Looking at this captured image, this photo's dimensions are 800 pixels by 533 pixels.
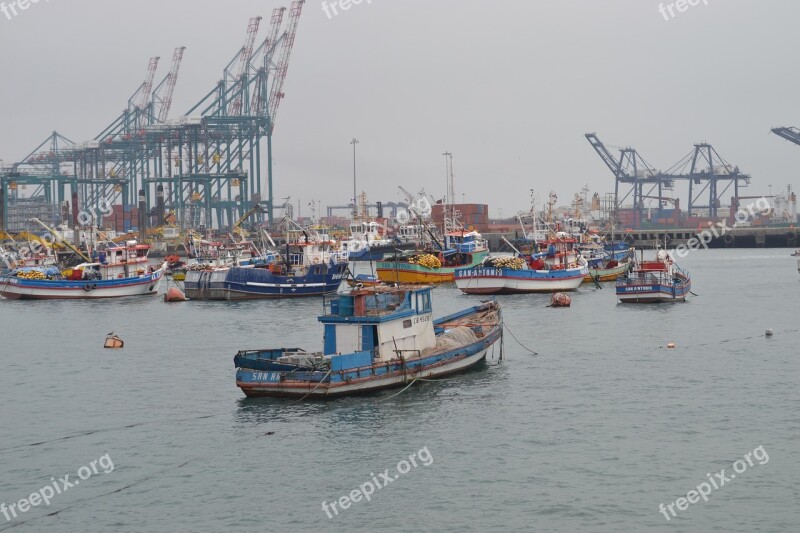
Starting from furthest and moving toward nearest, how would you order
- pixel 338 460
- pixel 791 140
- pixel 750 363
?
pixel 791 140 → pixel 750 363 → pixel 338 460

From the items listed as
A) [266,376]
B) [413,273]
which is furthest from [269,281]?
[266,376]

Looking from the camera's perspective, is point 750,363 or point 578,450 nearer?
point 578,450

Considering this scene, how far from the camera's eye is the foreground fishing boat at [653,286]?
2648 inches

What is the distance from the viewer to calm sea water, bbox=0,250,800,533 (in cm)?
2445

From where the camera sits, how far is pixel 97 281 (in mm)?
82312

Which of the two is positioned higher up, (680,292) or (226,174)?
(226,174)

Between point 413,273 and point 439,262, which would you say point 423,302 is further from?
point 439,262

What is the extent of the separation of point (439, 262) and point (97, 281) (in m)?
29.1

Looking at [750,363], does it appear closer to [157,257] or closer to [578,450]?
[578,450]

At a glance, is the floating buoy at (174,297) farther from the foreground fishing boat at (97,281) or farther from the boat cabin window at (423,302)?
the boat cabin window at (423,302)

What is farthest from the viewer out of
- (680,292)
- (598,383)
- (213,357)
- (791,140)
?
(791,140)

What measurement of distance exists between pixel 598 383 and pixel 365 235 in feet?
358

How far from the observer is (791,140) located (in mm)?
183875

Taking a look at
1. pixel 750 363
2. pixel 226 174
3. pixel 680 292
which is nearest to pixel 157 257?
pixel 226 174
